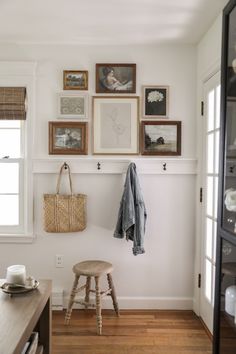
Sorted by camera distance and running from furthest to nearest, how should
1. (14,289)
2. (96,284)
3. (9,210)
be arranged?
1. (9,210)
2. (96,284)
3. (14,289)

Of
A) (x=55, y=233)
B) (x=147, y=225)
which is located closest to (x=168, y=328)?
(x=147, y=225)

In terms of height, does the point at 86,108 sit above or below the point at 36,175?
above

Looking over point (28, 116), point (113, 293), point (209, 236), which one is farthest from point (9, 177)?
point (209, 236)

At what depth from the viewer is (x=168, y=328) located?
2670 millimetres

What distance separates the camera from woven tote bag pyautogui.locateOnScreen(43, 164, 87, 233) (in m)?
2.82

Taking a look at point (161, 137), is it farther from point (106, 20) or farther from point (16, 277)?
point (16, 277)

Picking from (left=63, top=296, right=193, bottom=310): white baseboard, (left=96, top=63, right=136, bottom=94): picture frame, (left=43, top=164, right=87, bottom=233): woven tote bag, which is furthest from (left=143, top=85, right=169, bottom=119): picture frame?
(left=63, top=296, right=193, bottom=310): white baseboard

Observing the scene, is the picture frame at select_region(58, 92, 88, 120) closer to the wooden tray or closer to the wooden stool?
the wooden stool

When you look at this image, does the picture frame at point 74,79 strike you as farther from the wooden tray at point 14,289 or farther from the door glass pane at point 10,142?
the wooden tray at point 14,289

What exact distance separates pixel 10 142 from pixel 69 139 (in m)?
0.54

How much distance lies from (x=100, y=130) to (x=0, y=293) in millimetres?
1671

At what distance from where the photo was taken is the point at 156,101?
2959 mm

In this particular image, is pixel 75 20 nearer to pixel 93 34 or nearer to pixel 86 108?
pixel 93 34

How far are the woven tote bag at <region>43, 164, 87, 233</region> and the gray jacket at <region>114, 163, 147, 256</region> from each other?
0.36m
